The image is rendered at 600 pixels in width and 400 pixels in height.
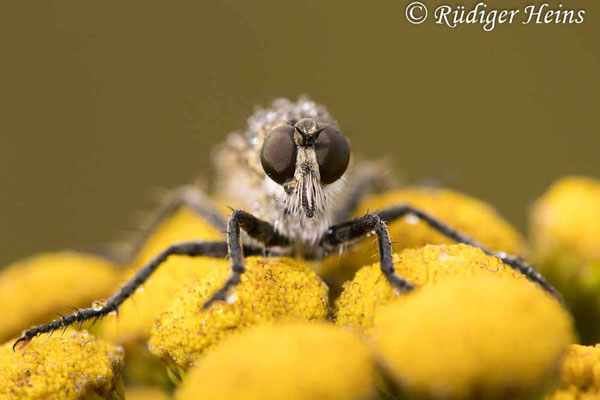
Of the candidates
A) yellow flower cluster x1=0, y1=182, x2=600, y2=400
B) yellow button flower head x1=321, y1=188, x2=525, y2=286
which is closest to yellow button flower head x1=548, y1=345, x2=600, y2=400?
yellow flower cluster x1=0, y1=182, x2=600, y2=400

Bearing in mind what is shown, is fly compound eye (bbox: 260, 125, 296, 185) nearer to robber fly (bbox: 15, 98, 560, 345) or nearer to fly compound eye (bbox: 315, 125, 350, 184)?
robber fly (bbox: 15, 98, 560, 345)

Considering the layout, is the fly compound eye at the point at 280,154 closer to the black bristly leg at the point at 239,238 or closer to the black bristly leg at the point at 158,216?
the black bristly leg at the point at 239,238

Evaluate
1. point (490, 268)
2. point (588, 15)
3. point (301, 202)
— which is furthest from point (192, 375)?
point (588, 15)

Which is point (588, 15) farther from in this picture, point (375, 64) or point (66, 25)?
point (66, 25)

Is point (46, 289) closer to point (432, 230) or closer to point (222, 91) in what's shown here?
point (432, 230)

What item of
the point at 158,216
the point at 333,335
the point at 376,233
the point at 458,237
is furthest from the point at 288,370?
the point at 158,216

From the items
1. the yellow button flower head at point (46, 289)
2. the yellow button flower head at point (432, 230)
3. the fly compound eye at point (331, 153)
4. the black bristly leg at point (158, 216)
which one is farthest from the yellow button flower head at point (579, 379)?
the black bristly leg at point (158, 216)

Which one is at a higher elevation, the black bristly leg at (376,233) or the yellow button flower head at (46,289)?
the black bristly leg at (376,233)
